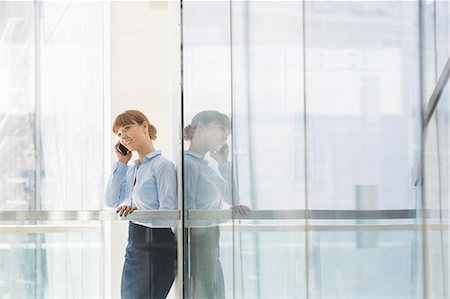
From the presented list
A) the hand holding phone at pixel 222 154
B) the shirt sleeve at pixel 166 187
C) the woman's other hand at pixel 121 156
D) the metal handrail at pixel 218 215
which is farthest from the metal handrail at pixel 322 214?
the woman's other hand at pixel 121 156

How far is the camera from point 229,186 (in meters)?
2.12

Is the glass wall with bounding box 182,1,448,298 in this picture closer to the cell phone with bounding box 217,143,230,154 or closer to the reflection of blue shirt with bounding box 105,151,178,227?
the cell phone with bounding box 217,143,230,154

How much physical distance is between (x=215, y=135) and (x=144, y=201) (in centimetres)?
33

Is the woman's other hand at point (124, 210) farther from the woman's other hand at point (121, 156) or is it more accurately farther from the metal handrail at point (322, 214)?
the metal handrail at point (322, 214)

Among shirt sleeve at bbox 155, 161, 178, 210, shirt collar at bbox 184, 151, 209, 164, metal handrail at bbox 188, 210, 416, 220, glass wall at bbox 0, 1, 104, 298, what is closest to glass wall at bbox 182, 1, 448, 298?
metal handrail at bbox 188, 210, 416, 220

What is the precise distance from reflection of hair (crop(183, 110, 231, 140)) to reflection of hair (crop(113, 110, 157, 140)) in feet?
0.41

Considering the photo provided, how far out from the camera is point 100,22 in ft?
8.06

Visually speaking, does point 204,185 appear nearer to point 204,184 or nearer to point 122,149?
point 204,184

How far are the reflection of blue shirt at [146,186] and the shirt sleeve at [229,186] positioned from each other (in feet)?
1.04

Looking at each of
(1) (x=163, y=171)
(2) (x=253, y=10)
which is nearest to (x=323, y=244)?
(2) (x=253, y=10)

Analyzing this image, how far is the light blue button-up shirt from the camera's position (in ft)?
7.05

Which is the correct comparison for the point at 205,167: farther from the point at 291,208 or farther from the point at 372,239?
the point at 372,239

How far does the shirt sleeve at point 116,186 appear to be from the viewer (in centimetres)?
243

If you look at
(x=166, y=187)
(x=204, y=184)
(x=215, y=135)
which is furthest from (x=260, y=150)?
(x=166, y=187)
